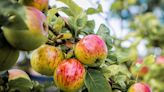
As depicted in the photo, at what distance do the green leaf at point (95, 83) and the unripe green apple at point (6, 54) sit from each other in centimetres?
27

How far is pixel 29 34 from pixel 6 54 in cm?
7

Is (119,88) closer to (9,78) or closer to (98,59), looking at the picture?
(98,59)

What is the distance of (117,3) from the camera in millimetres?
2992

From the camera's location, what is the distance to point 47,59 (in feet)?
3.30

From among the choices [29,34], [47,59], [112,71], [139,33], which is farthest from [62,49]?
[139,33]

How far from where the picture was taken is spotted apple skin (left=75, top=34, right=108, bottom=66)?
97 cm

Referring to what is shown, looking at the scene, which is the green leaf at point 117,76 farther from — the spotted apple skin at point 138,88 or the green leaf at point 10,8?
the green leaf at point 10,8

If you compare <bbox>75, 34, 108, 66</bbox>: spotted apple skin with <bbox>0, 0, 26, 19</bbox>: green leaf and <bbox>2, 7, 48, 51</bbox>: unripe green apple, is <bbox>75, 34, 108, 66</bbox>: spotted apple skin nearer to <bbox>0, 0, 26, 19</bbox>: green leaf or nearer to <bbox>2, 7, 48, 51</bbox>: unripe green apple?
<bbox>2, 7, 48, 51</bbox>: unripe green apple

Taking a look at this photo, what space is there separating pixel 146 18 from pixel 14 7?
10.2ft

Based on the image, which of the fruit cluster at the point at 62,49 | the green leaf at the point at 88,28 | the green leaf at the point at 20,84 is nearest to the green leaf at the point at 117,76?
the fruit cluster at the point at 62,49

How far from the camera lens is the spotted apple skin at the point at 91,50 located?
38.2 inches

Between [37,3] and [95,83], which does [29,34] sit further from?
[95,83]

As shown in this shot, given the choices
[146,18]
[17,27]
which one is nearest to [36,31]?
[17,27]

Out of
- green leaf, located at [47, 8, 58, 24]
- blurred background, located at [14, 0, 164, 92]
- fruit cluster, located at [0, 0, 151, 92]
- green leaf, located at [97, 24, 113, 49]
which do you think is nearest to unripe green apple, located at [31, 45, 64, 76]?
fruit cluster, located at [0, 0, 151, 92]
